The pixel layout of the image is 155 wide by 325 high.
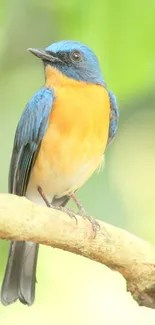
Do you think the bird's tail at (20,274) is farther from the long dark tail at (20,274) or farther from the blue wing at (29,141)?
the blue wing at (29,141)

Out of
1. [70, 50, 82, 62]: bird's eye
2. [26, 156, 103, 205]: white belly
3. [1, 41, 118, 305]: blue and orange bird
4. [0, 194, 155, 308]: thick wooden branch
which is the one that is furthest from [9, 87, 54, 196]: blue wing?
[0, 194, 155, 308]: thick wooden branch

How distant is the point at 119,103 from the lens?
4312 mm

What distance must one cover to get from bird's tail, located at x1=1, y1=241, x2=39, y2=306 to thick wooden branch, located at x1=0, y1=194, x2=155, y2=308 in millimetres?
847

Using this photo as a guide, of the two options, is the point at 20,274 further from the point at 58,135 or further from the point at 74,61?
the point at 74,61

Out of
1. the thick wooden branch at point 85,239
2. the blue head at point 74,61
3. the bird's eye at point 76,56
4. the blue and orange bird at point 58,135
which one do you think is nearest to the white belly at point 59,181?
the blue and orange bird at point 58,135

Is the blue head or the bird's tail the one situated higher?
the blue head

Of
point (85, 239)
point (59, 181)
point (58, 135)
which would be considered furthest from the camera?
point (59, 181)

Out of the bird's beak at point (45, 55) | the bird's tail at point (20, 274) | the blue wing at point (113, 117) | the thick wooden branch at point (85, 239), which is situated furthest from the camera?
the blue wing at point (113, 117)

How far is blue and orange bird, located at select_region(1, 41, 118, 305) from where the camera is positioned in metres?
4.36

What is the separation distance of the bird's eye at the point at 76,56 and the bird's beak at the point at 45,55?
115mm

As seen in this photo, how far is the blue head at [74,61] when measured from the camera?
177 inches

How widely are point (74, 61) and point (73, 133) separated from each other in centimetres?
55

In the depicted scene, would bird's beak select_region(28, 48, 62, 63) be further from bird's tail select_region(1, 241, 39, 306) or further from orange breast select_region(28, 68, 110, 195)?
bird's tail select_region(1, 241, 39, 306)

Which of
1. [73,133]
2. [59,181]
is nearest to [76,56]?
[73,133]
